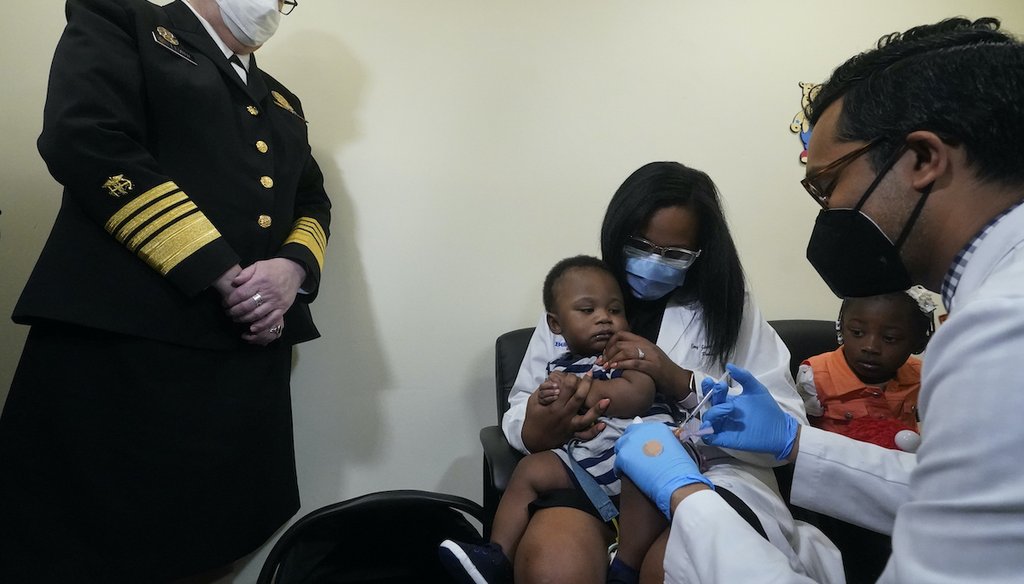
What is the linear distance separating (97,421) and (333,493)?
880mm

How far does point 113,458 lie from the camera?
1.23m

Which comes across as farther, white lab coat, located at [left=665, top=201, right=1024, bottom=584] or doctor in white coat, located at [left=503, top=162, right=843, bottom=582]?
doctor in white coat, located at [left=503, top=162, right=843, bottom=582]

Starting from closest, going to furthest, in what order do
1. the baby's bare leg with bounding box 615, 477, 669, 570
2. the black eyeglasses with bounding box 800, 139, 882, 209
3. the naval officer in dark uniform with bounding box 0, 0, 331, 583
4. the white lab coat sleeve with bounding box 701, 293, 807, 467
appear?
1. the black eyeglasses with bounding box 800, 139, 882, 209
2. the baby's bare leg with bounding box 615, 477, 669, 570
3. the naval officer in dark uniform with bounding box 0, 0, 331, 583
4. the white lab coat sleeve with bounding box 701, 293, 807, 467

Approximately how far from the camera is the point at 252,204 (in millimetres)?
1350

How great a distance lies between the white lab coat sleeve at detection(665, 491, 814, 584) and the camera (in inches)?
29.9

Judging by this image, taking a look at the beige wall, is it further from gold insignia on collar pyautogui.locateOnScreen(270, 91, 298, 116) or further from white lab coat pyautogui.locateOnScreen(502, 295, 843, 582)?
white lab coat pyautogui.locateOnScreen(502, 295, 843, 582)

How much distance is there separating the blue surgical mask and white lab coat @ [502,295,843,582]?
3.0 inches

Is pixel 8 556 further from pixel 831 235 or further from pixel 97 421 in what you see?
pixel 831 235

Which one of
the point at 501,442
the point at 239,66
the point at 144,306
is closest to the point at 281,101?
the point at 239,66

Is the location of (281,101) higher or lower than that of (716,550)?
higher

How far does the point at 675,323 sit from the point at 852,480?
53cm

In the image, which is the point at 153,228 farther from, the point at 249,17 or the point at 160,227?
the point at 249,17

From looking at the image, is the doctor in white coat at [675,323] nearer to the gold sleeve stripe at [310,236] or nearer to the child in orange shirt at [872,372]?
the child in orange shirt at [872,372]

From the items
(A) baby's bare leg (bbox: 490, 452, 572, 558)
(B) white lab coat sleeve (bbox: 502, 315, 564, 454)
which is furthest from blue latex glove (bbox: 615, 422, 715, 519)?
(B) white lab coat sleeve (bbox: 502, 315, 564, 454)
